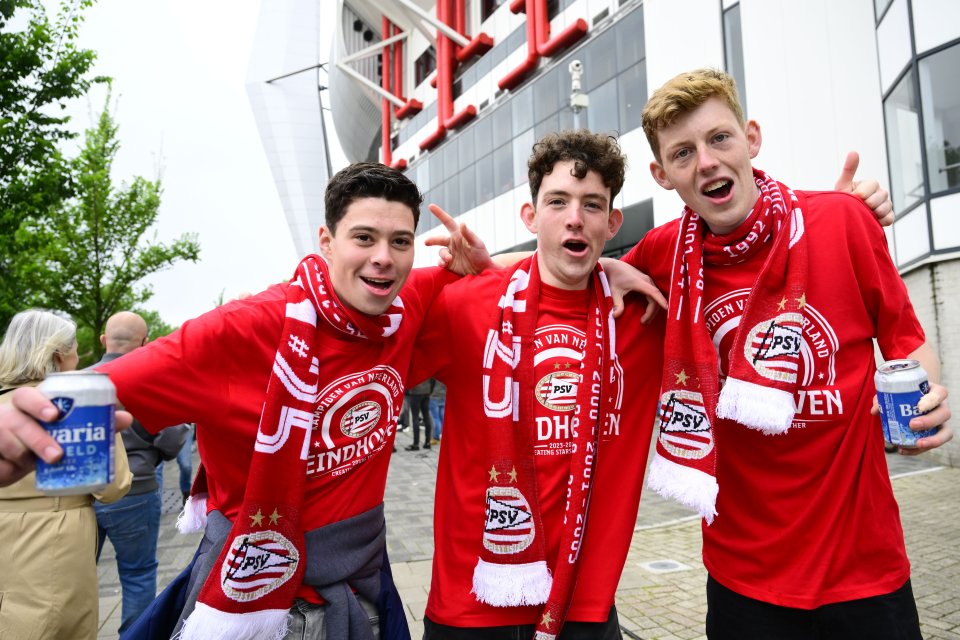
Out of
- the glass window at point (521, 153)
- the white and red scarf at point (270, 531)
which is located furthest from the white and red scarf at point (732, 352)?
the glass window at point (521, 153)

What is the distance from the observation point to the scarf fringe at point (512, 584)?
206 centimetres

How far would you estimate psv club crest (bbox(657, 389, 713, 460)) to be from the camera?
7.08 ft

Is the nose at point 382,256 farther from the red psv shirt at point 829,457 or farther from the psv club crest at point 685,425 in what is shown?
the red psv shirt at point 829,457

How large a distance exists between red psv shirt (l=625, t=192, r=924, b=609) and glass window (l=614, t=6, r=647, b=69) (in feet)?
46.1

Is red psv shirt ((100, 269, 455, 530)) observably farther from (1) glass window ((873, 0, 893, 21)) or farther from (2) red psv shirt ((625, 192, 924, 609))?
(1) glass window ((873, 0, 893, 21))

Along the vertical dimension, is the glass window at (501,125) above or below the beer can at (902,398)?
above

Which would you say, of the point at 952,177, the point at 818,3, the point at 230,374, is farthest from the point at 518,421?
the point at 818,3

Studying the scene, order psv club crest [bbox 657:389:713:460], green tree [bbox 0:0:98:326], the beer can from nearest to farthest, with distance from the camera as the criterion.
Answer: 1. the beer can
2. psv club crest [bbox 657:389:713:460]
3. green tree [bbox 0:0:98:326]

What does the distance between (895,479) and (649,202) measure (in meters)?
8.49

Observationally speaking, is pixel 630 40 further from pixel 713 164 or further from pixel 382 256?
pixel 382 256

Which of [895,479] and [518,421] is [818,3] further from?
[518,421]

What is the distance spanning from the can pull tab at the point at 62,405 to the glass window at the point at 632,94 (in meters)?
14.9

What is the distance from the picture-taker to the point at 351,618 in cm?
197

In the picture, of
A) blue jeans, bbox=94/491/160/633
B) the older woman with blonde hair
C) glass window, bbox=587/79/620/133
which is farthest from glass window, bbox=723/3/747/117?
the older woman with blonde hair
